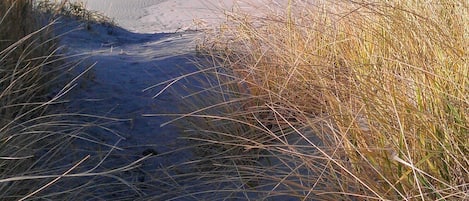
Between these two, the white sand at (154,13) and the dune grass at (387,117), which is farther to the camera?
the white sand at (154,13)

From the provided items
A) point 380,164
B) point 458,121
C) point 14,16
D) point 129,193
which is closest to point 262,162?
point 129,193

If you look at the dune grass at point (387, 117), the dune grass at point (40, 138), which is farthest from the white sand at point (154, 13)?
the dune grass at point (387, 117)

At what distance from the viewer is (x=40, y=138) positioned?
6.59ft

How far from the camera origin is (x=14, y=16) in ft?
10.0

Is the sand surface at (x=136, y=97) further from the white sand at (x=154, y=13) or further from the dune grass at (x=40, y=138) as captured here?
the white sand at (x=154, y=13)

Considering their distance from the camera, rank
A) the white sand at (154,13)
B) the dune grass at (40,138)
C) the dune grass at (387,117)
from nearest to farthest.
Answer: the dune grass at (387,117), the dune grass at (40,138), the white sand at (154,13)

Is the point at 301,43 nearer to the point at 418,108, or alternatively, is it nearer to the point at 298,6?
the point at 298,6

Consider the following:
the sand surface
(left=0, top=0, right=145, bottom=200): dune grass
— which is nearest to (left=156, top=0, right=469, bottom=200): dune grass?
the sand surface

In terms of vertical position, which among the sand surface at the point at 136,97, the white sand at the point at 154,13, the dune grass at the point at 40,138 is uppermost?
the dune grass at the point at 40,138

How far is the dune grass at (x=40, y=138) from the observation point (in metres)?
1.94

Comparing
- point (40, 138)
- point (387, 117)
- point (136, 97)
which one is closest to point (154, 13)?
point (136, 97)

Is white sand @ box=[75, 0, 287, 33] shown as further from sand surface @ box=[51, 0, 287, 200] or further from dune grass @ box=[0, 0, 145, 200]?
dune grass @ box=[0, 0, 145, 200]

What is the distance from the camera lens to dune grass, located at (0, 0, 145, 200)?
1938mm

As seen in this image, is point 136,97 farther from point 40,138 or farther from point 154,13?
point 154,13
